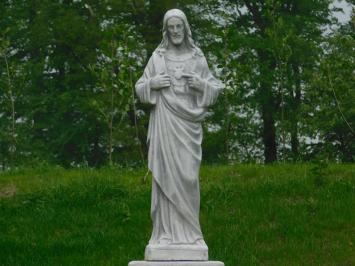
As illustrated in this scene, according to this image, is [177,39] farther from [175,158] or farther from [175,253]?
[175,253]

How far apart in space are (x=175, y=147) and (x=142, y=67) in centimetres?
1818

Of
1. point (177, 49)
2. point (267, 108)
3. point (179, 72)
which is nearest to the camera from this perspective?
point (179, 72)

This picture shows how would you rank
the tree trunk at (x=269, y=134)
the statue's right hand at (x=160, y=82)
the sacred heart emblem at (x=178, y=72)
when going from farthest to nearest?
the tree trunk at (x=269, y=134) → the sacred heart emblem at (x=178, y=72) → the statue's right hand at (x=160, y=82)

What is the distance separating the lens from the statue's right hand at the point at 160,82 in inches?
402

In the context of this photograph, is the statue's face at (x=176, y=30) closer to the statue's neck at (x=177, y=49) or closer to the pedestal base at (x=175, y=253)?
the statue's neck at (x=177, y=49)

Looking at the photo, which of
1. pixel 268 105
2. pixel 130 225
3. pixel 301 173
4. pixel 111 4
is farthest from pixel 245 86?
pixel 130 225

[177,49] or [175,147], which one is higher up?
[177,49]

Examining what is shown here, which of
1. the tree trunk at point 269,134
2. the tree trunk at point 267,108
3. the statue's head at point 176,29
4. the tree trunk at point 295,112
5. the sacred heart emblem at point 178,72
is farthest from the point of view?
the tree trunk at point 269,134

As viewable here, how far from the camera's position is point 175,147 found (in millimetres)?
10141

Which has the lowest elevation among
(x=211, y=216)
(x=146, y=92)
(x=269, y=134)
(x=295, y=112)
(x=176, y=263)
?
(x=176, y=263)

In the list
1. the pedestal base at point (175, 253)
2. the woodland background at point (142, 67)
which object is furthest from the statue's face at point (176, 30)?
the woodland background at point (142, 67)

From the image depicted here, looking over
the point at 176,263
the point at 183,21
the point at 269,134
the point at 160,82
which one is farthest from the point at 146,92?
the point at 269,134

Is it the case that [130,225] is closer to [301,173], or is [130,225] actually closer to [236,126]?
[301,173]

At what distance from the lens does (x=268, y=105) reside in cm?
3030
